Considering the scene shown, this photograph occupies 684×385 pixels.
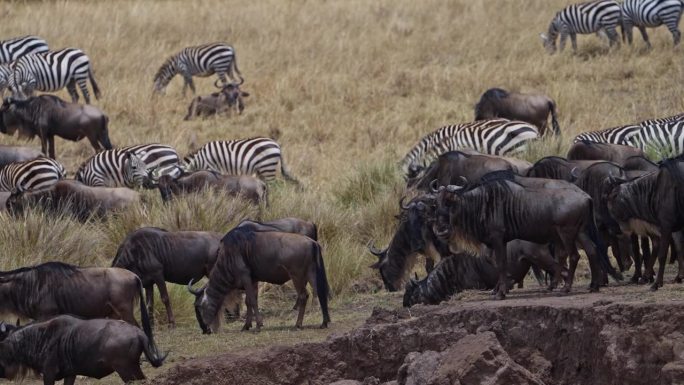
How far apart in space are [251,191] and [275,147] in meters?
4.25

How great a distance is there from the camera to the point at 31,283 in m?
11.1

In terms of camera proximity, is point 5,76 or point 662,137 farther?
point 5,76

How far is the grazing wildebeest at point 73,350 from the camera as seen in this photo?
9641mm

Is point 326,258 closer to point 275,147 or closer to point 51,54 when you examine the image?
point 275,147

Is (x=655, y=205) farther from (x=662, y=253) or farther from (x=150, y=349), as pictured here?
(x=150, y=349)

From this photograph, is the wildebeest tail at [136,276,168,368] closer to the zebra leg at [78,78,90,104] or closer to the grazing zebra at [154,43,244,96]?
the zebra leg at [78,78,90,104]

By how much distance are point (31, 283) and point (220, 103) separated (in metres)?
15.2

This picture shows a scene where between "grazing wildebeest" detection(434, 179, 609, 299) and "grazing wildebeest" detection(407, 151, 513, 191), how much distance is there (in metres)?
3.60

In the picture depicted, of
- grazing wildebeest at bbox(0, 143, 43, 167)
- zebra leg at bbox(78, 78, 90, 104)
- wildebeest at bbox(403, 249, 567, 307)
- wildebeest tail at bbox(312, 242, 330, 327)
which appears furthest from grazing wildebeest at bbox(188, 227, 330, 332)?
zebra leg at bbox(78, 78, 90, 104)

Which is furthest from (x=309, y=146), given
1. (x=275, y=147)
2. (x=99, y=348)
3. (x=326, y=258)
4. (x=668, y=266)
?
(x=99, y=348)

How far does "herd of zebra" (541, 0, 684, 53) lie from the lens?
95.1ft

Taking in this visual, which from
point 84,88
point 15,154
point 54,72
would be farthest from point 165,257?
point 54,72

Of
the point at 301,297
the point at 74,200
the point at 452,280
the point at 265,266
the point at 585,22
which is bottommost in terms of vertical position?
the point at 74,200

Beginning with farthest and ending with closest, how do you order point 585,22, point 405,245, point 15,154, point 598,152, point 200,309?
1. point 585,22
2. point 15,154
3. point 598,152
4. point 405,245
5. point 200,309
